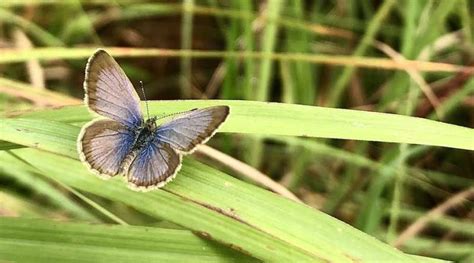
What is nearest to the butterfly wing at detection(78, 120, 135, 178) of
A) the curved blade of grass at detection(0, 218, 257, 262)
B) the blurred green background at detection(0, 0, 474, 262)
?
the curved blade of grass at detection(0, 218, 257, 262)

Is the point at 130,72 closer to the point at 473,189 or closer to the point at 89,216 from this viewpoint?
the point at 89,216

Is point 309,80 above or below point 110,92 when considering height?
above

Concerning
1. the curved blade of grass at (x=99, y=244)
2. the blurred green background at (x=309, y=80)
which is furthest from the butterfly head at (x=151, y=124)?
the blurred green background at (x=309, y=80)

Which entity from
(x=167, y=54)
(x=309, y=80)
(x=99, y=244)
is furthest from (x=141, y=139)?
(x=309, y=80)

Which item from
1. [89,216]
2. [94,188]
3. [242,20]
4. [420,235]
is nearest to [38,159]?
[94,188]

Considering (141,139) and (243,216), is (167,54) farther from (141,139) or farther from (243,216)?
(243,216)

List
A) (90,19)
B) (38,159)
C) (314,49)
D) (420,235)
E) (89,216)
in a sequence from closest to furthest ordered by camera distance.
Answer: (38,159) < (89,216) < (420,235) < (314,49) < (90,19)

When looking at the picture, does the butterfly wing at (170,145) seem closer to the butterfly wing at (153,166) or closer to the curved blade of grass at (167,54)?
the butterfly wing at (153,166)
